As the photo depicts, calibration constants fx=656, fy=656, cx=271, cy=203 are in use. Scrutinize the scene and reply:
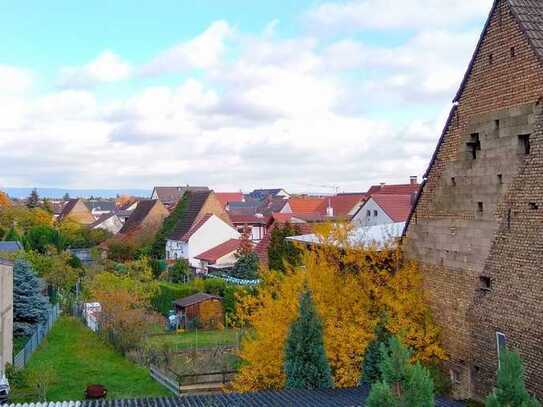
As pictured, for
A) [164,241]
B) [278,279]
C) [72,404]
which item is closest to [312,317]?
[278,279]

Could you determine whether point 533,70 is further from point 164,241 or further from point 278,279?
point 164,241

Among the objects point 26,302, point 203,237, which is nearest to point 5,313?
point 26,302

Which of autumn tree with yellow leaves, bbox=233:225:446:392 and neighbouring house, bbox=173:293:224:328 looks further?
neighbouring house, bbox=173:293:224:328

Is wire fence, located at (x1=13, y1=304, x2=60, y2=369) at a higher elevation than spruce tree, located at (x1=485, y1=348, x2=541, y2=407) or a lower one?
lower

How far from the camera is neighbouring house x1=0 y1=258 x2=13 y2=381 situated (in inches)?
895

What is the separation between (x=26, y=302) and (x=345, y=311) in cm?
1941

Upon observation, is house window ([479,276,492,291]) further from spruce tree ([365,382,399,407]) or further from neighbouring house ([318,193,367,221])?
neighbouring house ([318,193,367,221])

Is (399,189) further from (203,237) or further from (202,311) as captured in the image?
(202,311)

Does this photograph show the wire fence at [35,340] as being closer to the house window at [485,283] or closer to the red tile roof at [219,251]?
the red tile roof at [219,251]

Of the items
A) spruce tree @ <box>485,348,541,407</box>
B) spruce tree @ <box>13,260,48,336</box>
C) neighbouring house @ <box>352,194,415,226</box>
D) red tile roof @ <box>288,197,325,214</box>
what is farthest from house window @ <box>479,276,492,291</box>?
red tile roof @ <box>288,197,325,214</box>

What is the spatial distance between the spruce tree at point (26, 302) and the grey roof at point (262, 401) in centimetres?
1751

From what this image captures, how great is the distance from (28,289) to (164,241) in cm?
2479

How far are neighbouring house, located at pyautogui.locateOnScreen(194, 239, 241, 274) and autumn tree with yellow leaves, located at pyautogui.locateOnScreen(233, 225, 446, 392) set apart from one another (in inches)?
Answer: 1136

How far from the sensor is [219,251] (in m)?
49.8
